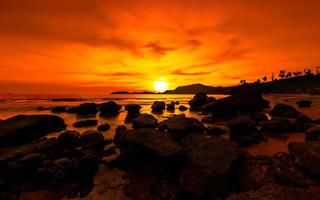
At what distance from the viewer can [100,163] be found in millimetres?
7949

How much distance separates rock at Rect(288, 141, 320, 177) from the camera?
5.54m

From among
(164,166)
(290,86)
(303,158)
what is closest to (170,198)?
(164,166)

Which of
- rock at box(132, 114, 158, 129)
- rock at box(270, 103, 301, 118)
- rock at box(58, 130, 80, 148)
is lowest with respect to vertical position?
rock at box(58, 130, 80, 148)

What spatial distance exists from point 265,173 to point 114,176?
5049 millimetres

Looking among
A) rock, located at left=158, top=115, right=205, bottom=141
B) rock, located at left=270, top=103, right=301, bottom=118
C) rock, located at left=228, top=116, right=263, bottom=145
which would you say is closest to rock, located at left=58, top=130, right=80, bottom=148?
rock, located at left=158, top=115, right=205, bottom=141

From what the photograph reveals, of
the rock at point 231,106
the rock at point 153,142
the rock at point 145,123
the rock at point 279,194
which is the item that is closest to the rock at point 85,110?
the rock at point 145,123

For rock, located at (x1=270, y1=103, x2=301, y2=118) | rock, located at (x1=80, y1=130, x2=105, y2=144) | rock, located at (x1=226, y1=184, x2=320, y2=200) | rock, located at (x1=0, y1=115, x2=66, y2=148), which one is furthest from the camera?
rock, located at (x1=270, y1=103, x2=301, y2=118)

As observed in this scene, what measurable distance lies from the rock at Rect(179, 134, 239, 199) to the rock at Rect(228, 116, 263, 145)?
3700 millimetres

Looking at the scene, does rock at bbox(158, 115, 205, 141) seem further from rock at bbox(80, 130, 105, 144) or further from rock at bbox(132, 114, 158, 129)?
rock at bbox(80, 130, 105, 144)

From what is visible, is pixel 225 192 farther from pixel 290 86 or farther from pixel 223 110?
pixel 290 86

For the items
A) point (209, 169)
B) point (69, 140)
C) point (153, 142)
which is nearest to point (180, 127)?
point (153, 142)

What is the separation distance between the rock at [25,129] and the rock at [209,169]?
10.5m

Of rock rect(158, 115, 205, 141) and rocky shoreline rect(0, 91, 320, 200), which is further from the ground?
rock rect(158, 115, 205, 141)

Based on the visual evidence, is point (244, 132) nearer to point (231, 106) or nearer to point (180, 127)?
point (180, 127)
